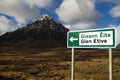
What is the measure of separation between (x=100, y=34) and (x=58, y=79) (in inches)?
769

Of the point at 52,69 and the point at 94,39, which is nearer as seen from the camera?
the point at 94,39

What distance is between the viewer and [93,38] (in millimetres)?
8750

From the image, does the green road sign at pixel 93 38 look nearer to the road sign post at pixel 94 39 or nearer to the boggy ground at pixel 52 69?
the road sign post at pixel 94 39

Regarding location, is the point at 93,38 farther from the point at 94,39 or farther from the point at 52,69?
the point at 52,69

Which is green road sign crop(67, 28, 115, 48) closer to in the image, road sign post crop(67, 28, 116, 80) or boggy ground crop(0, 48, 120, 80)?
road sign post crop(67, 28, 116, 80)

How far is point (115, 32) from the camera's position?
26.1 ft

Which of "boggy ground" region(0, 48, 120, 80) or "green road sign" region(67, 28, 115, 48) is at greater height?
"green road sign" region(67, 28, 115, 48)

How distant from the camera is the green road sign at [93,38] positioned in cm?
815

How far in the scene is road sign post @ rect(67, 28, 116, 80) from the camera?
26.5 ft

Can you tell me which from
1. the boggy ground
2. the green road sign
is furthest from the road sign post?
the boggy ground

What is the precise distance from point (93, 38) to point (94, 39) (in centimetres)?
5

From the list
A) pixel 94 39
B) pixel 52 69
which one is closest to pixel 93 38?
pixel 94 39

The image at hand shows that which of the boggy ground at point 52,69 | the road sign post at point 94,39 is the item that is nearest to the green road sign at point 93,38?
the road sign post at point 94,39

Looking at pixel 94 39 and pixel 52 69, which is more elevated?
pixel 94 39
